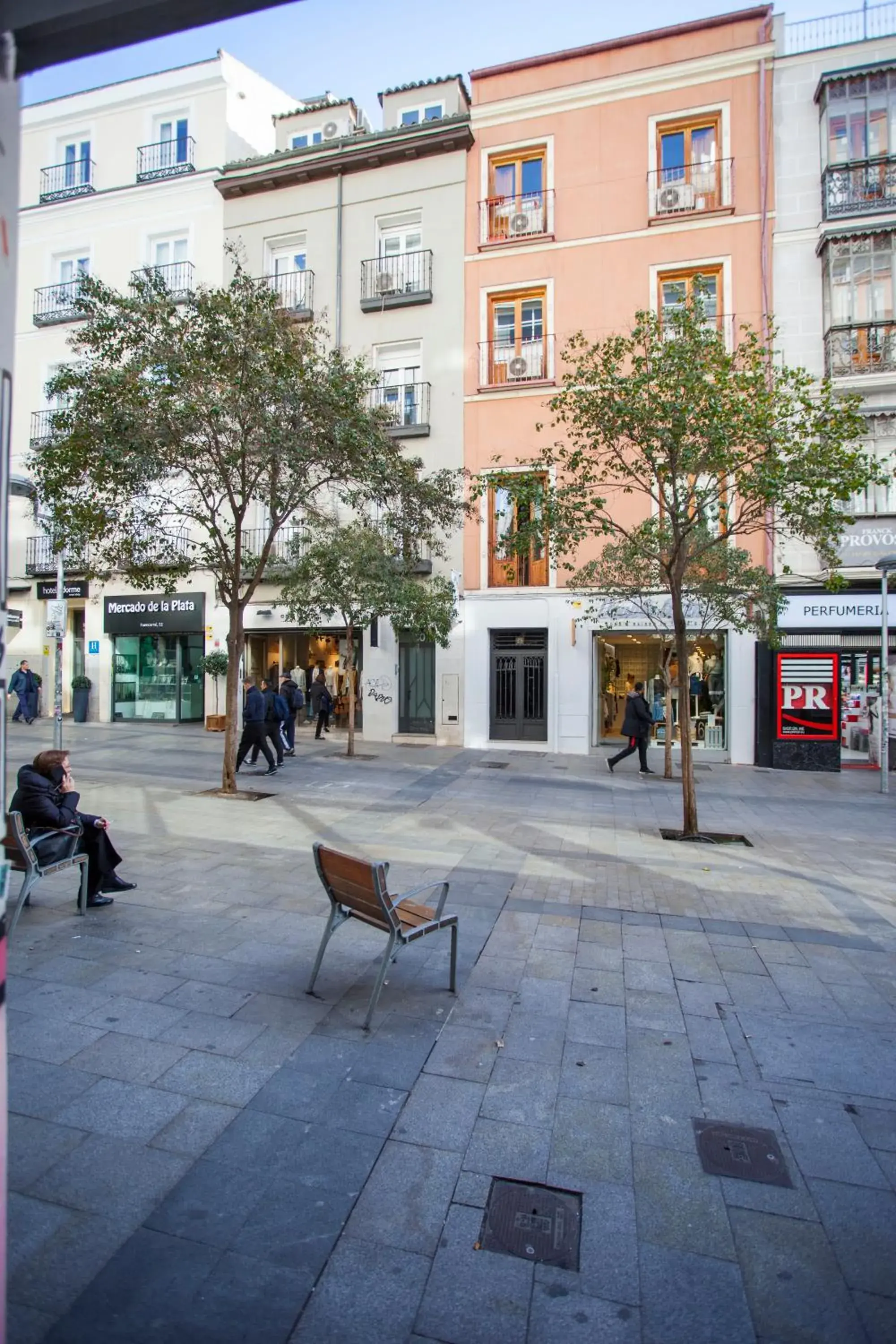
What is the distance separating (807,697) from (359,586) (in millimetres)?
9759

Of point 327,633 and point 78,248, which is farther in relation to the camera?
point 78,248

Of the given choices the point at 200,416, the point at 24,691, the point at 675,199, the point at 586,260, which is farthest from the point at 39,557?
the point at 675,199

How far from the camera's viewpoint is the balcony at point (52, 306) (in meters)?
22.1

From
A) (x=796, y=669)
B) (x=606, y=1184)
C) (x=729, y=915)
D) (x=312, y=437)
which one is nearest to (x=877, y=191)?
(x=796, y=669)

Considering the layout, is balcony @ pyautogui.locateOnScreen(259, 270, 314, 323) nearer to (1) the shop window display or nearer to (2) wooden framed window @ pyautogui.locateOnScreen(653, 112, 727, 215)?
(2) wooden framed window @ pyautogui.locateOnScreen(653, 112, 727, 215)

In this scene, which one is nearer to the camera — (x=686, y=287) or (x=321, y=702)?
(x=686, y=287)

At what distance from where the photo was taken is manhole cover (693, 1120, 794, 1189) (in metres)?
2.84

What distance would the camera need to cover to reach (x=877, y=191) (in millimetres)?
16266

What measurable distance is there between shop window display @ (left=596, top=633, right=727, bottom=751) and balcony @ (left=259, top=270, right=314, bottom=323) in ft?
39.0

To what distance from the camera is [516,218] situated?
18.8m

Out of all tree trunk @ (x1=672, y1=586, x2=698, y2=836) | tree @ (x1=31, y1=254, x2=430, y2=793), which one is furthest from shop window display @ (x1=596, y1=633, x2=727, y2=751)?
tree @ (x1=31, y1=254, x2=430, y2=793)

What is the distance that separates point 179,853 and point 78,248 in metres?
22.4

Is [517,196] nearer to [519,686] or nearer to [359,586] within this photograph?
[359,586]

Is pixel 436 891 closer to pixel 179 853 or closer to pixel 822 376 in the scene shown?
pixel 179 853
